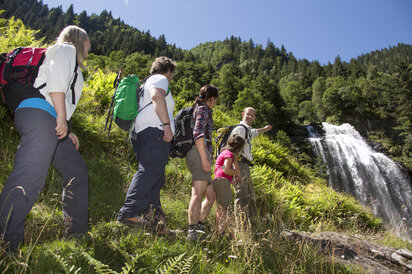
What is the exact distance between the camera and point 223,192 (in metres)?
3.31

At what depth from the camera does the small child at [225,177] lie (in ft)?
10.4

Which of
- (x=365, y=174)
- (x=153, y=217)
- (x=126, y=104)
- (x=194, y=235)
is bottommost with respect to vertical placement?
(x=365, y=174)

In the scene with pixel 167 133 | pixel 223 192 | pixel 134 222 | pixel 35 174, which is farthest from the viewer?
pixel 223 192

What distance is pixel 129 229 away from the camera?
8.24 feet

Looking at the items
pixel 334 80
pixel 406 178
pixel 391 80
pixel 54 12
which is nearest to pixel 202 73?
pixel 334 80

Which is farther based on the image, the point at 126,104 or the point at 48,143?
the point at 126,104

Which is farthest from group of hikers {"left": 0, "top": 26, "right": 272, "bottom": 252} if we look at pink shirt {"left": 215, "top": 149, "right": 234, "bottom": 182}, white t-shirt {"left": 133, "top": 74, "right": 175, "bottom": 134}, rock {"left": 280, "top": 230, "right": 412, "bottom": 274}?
rock {"left": 280, "top": 230, "right": 412, "bottom": 274}

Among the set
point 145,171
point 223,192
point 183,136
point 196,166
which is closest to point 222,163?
point 223,192

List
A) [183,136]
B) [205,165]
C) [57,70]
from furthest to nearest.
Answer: [183,136]
[205,165]
[57,70]

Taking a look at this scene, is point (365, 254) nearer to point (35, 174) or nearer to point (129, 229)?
point (129, 229)

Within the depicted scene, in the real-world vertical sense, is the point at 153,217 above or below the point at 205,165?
below

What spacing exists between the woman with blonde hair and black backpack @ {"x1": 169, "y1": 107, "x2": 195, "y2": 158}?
43.1 inches

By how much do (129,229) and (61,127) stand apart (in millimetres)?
1181

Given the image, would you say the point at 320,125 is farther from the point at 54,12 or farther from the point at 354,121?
the point at 54,12
